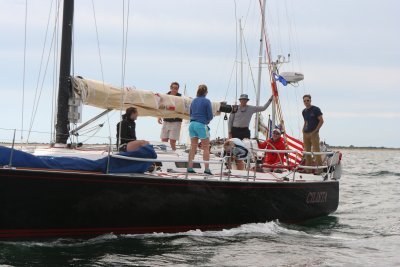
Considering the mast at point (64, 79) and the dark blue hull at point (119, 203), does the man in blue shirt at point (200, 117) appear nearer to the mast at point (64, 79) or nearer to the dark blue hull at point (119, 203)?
the dark blue hull at point (119, 203)

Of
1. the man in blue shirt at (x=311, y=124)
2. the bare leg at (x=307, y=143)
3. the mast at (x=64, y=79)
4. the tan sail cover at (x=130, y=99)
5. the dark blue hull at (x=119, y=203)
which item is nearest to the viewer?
the dark blue hull at (x=119, y=203)

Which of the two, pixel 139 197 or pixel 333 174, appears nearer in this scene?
pixel 139 197

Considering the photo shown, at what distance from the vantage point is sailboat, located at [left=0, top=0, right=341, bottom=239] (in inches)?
395

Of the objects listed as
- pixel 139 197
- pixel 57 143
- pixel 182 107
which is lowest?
pixel 139 197

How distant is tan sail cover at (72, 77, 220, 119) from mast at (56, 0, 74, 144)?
18 cm

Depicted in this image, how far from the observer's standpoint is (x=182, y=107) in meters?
14.5

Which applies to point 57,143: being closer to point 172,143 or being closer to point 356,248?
point 172,143

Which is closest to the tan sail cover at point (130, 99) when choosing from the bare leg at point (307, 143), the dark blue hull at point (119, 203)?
the dark blue hull at point (119, 203)

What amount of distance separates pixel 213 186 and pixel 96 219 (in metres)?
2.21

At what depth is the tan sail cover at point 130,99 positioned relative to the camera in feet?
41.4

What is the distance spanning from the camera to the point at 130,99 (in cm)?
1349

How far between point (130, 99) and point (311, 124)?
4447 millimetres

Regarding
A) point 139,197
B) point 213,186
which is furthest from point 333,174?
point 139,197

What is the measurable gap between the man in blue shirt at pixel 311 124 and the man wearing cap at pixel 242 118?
36.2 inches
